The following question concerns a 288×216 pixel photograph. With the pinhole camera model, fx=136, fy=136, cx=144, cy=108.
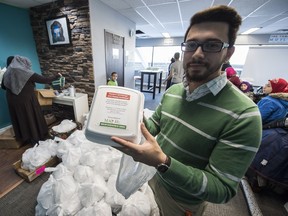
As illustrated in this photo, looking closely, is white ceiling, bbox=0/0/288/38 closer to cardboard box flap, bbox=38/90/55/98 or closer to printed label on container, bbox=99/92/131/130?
cardboard box flap, bbox=38/90/55/98

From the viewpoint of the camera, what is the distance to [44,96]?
2.24 meters

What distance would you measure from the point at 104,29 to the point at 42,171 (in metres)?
2.49

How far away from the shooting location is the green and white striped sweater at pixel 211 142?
1.37 ft

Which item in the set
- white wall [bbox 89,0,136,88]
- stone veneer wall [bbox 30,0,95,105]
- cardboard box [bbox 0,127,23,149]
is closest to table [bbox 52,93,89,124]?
stone veneer wall [bbox 30,0,95,105]

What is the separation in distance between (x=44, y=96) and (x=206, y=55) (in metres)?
2.54

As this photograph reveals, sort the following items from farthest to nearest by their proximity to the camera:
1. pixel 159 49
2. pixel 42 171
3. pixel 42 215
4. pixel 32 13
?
pixel 159 49 < pixel 32 13 < pixel 42 171 < pixel 42 215

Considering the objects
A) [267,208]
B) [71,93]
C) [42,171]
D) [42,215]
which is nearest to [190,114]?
[42,215]

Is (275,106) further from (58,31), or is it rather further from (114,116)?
(58,31)

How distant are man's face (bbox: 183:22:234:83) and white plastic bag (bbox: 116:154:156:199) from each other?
1.61ft

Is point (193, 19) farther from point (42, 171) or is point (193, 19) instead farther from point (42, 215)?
point (42, 171)

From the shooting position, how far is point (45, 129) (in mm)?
2197

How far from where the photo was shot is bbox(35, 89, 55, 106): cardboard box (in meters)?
2.21

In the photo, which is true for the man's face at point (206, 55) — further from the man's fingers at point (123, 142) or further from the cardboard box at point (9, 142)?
the cardboard box at point (9, 142)

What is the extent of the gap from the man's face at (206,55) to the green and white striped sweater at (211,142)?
83mm
